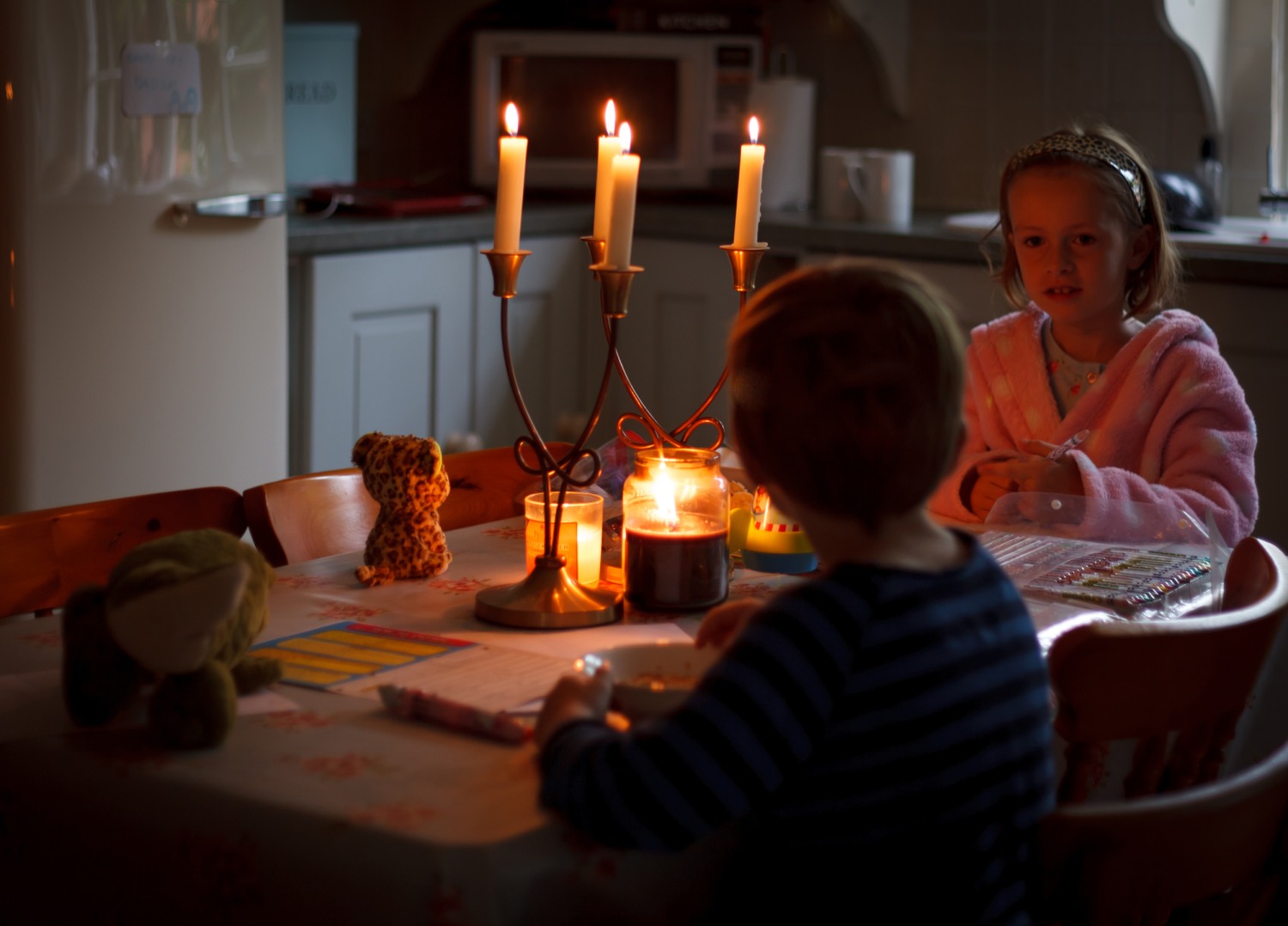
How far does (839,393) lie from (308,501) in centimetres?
85

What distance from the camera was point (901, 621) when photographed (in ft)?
2.73

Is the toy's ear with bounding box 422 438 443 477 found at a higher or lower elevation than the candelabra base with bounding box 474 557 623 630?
higher

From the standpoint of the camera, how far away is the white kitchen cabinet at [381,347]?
280 centimetres

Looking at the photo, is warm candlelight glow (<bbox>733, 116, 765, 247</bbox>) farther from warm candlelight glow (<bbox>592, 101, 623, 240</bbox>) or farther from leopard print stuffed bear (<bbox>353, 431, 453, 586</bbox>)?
leopard print stuffed bear (<bbox>353, 431, 453, 586</bbox>)

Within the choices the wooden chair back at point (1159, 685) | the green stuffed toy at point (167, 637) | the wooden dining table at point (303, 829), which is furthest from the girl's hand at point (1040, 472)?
the green stuffed toy at point (167, 637)

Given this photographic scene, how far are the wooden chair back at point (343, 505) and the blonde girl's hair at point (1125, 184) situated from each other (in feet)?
2.25

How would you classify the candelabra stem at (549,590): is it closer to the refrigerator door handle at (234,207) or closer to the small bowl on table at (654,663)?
the small bowl on table at (654,663)

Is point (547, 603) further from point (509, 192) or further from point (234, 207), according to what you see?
A: point (234, 207)

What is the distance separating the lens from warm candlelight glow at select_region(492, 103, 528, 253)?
3.79ft

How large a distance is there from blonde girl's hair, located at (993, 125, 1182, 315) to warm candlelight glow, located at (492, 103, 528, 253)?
0.90 meters

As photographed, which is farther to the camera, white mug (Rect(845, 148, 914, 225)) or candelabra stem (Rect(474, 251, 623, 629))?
white mug (Rect(845, 148, 914, 225))

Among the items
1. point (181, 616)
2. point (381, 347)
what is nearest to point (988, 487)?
point (181, 616)

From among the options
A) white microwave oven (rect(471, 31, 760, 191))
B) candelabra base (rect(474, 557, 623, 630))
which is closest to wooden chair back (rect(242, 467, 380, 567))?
candelabra base (rect(474, 557, 623, 630))

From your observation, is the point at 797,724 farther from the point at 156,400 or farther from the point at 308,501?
the point at 156,400
